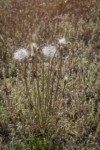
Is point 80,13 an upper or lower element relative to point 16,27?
upper

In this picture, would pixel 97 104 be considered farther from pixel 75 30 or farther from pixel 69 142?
pixel 75 30

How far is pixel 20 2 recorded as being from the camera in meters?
8.53

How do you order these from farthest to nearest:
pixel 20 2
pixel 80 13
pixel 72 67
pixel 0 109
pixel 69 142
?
pixel 20 2, pixel 80 13, pixel 72 67, pixel 0 109, pixel 69 142

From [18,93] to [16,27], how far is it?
Result: 248 centimetres

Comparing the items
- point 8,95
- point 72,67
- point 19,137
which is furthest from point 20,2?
point 19,137

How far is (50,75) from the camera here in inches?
172

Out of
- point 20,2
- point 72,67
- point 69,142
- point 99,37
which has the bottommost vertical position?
point 69,142

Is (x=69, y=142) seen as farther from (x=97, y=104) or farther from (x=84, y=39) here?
(x=84, y=39)

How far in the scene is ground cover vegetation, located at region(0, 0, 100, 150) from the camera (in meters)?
4.31

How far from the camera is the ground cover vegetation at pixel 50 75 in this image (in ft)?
14.1

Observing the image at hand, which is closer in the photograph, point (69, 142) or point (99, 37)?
point (69, 142)

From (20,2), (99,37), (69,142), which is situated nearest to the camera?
(69,142)

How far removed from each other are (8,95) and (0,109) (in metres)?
0.45

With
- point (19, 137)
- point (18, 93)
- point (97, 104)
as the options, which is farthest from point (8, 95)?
point (97, 104)
